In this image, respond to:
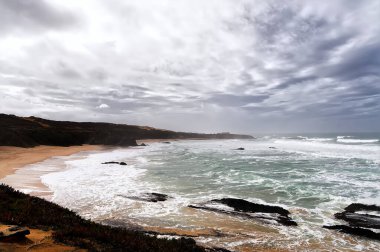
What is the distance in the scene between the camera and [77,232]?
6805 mm

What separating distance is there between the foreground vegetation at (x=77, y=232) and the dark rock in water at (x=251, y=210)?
4.98 metres

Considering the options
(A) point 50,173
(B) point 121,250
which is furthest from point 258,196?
(A) point 50,173

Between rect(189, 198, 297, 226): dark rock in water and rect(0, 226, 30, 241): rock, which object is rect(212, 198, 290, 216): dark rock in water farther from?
rect(0, 226, 30, 241): rock

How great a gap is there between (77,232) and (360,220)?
11.1 metres

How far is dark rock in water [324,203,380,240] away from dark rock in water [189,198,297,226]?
73.1 inches

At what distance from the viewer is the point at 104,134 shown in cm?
6888

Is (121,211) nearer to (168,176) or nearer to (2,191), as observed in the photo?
(2,191)

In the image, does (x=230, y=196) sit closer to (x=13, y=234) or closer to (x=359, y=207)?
(x=359, y=207)

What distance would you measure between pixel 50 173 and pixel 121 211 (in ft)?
43.2

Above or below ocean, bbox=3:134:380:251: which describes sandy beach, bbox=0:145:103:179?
above

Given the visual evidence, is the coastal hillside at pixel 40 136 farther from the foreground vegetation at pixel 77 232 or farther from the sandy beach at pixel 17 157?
the foreground vegetation at pixel 77 232

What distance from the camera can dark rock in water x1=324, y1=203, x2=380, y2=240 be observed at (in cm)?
1048

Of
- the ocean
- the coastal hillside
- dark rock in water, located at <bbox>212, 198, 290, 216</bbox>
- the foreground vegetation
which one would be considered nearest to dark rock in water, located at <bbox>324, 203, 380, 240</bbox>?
the ocean

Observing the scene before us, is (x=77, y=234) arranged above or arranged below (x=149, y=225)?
above
